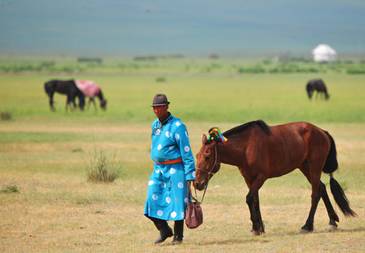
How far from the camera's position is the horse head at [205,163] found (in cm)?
968

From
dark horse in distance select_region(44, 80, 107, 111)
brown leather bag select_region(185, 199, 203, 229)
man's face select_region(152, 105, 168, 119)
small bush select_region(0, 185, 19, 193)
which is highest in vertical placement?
man's face select_region(152, 105, 168, 119)

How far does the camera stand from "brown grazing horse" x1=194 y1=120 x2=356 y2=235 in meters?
9.84

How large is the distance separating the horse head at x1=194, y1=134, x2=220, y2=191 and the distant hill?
123m

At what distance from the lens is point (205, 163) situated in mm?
9734

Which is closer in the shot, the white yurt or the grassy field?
the grassy field

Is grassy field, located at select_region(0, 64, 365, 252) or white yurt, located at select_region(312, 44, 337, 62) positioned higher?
grassy field, located at select_region(0, 64, 365, 252)

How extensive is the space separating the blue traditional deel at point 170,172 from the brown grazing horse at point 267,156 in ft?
1.35

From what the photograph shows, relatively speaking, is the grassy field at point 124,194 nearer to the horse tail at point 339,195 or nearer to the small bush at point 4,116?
the horse tail at point 339,195

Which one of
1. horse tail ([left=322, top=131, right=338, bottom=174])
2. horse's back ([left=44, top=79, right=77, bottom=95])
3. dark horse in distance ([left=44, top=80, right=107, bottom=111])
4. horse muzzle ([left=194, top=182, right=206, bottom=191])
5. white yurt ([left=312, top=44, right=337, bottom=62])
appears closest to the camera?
horse muzzle ([left=194, top=182, right=206, bottom=191])

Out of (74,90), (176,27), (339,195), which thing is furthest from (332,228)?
(176,27)

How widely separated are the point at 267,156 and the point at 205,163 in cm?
101

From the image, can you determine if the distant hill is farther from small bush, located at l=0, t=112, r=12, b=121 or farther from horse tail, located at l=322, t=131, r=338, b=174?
horse tail, located at l=322, t=131, r=338, b=174

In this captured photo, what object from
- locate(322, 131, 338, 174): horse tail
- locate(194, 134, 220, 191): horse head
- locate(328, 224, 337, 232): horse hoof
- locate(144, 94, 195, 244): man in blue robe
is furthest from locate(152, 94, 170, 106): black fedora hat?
locate(322, 131, 338, 174): horse tail

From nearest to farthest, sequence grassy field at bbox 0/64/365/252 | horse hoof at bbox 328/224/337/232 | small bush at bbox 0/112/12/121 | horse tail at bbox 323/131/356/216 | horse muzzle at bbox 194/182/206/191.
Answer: horse muzzle at bbox 194/182/206/191, grassy field at bbox 0/64/365/252, horse hoof at bbox 328/224/337/232, horse tail at bbox 323/131/356/216, small bush at bbox 0/112/12/121
